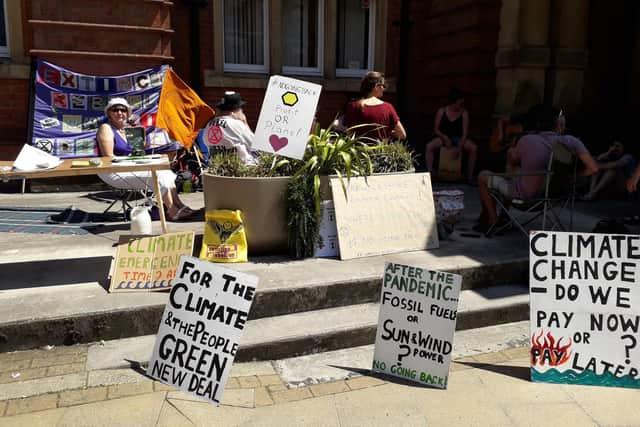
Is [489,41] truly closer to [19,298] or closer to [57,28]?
[57,28]

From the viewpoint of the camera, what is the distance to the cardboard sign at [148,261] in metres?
4.17

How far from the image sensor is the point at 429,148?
31.3 feet

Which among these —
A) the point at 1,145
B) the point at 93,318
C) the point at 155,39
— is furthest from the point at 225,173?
the point at 1,145

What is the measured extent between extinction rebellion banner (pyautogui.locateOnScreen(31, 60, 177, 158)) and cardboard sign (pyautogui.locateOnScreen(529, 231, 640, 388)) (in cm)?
619

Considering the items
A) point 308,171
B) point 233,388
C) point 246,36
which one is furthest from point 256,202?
point 246,36

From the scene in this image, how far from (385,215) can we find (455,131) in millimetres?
4896

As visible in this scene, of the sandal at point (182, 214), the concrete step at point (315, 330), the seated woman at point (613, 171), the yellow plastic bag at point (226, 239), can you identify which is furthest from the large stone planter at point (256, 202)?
the seated woman at point (613, 171)

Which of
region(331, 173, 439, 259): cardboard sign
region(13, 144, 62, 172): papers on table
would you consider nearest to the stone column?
region(331, 173, 439, 259): cardboard sign

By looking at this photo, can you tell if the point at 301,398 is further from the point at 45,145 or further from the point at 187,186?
the point at 45,145

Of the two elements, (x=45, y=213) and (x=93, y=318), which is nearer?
(x=93, y=318)

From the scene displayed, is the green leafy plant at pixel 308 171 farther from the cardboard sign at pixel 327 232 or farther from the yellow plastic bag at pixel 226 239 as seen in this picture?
the yellow plastic bag at pixel 226 239

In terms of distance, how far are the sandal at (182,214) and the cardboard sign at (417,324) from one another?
3373 millimetres

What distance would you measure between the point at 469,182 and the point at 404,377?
6.27 metres

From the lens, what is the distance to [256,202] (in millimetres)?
4773
